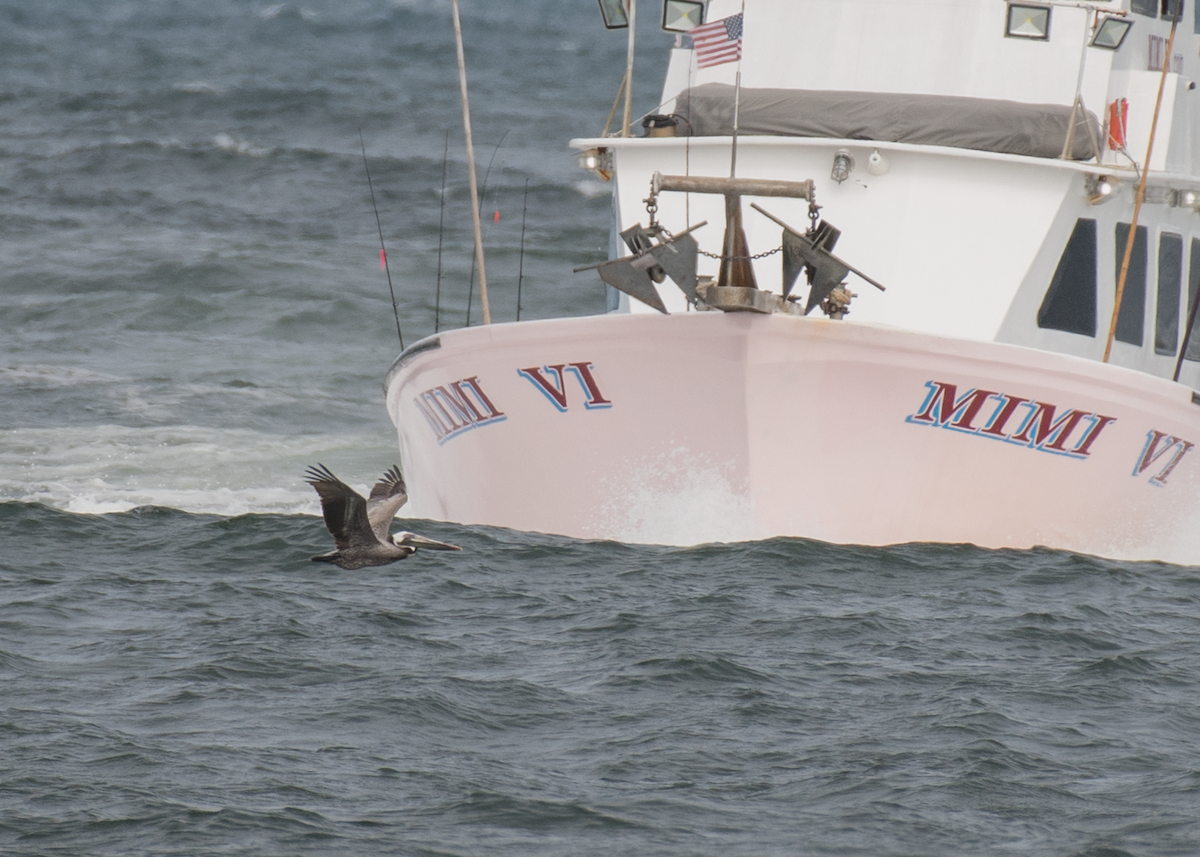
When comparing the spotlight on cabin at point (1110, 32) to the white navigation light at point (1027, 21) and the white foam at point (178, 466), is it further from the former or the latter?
the white foam at point (178, 466)

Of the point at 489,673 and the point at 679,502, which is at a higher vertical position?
the point at 679,502

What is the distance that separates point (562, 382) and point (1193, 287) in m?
6.11

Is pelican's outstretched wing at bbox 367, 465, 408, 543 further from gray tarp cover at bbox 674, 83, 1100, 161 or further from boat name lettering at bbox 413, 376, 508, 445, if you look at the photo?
gray tarp cover at bbox 674, 83, 1100, 161

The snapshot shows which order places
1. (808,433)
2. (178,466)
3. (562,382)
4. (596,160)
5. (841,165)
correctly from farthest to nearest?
1. (178,466)
2. (596,160)
3. (841,165)
4. (562,382)
5. (808,433)

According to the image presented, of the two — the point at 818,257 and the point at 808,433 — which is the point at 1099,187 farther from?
the point at 818,257

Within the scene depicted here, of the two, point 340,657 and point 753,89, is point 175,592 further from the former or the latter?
point 753,89

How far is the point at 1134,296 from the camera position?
1523 cm

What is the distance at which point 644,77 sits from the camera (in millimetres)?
53219

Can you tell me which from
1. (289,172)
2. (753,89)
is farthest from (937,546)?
(289,172)

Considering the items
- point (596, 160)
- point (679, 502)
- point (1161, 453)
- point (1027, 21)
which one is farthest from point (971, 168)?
point (679, 502)

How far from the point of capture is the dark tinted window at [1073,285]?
1452 cm

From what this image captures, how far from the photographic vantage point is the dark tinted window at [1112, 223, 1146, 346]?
15.0 meters

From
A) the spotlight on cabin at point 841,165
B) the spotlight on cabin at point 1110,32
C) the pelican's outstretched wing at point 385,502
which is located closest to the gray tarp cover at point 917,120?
the spotlight on cabin at point 841,165

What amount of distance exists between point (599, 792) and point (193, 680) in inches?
108
